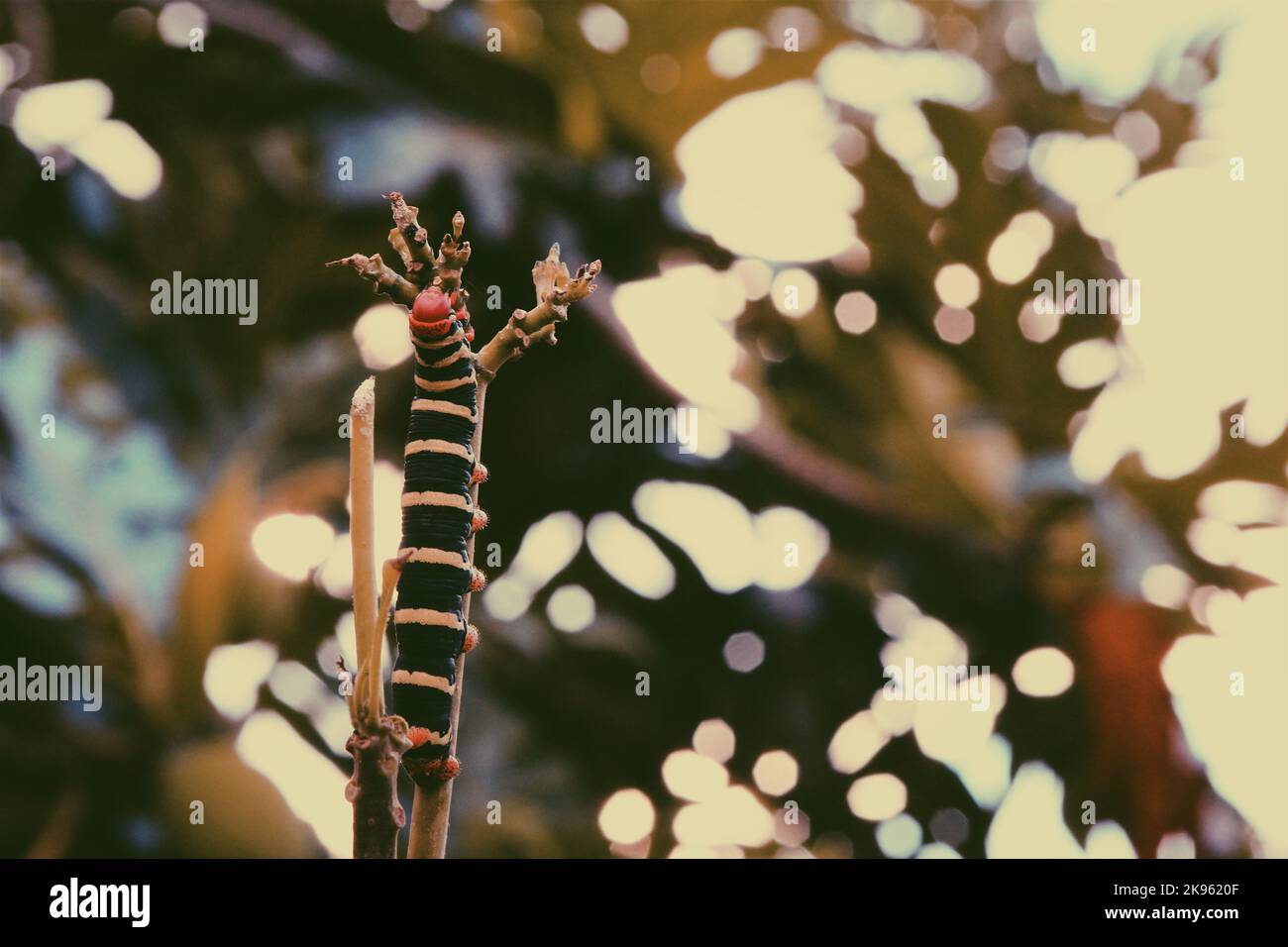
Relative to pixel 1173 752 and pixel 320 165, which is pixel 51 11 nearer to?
pixel 320 165

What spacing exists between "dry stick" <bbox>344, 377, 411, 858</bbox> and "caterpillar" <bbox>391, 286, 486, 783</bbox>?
11 millimetres

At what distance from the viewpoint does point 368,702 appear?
0.33m

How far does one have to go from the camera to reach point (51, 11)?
3.46ft

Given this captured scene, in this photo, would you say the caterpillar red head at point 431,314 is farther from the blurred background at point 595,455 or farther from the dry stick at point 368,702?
the blurred background at point 595,455

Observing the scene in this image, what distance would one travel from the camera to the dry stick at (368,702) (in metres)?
0.32

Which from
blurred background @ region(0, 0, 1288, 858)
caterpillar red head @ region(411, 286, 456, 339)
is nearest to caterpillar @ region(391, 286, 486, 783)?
caterpillar red head @ region(411, 286, 456, 339)

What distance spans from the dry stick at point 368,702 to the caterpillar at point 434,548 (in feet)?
0.04

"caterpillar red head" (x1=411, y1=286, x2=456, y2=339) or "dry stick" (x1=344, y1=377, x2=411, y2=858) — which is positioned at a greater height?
"caterpillar red head" (x1=411, y1=286, x2=456, y2=339)

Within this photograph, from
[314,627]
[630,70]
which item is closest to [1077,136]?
[630,70]

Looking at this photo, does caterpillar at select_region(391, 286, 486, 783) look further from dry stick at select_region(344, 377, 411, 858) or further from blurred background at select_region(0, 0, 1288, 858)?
blurred background at select_region(0, 0, 1288, 858)

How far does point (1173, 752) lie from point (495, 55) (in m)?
0.95

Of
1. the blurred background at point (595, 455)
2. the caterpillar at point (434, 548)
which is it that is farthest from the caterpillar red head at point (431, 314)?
the blurred background at point (595, 455)

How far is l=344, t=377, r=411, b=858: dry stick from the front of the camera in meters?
0.32

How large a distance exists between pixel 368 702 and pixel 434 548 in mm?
51
